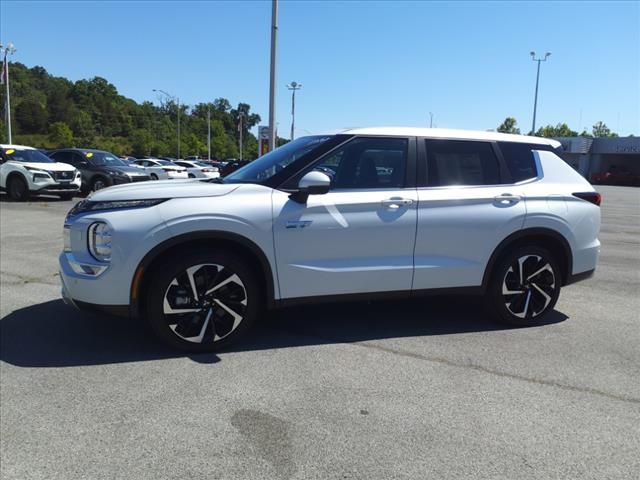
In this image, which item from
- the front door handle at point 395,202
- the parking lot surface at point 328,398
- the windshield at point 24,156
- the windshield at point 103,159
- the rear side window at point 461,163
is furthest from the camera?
the windshield at point 103,159

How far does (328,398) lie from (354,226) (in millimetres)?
1402

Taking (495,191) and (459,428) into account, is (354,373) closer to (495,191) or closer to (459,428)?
(459,428)

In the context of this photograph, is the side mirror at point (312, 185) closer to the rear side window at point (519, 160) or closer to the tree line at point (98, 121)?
the rear side window at point (519, 160)

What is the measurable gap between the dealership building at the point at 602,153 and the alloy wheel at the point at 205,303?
6126 cm

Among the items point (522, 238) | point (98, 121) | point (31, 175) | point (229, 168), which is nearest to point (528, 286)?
point (522, 238)

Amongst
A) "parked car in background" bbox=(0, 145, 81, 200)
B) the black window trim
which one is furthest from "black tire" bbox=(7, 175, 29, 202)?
the black window trim

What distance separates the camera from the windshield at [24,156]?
1617cm

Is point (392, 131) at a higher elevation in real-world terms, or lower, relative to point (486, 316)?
higher

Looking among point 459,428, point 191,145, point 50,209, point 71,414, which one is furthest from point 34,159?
point 191,145

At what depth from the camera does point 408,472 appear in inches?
102

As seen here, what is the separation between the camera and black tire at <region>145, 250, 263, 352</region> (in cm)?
386

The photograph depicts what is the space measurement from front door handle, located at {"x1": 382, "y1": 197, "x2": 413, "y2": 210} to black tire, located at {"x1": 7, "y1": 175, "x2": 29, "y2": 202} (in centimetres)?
1496

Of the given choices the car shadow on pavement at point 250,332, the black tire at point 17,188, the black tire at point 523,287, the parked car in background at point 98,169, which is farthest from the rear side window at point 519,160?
the black tire at point 17,188

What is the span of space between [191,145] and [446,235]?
94.2 m
